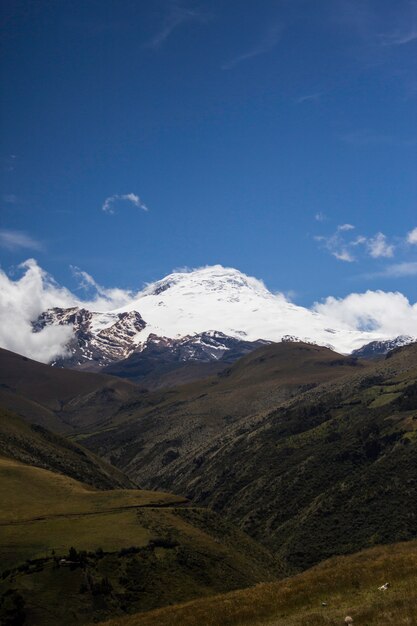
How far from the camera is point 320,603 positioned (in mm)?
37188

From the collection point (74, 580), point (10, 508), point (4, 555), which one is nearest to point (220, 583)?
point (74, 580)

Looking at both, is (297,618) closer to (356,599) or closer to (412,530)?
(356,599)

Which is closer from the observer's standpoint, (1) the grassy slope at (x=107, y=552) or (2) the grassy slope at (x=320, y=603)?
(2) the grassy slope at (x=320, y=603)

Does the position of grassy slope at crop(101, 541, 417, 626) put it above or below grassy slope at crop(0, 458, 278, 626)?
above

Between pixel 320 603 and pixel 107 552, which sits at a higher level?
pixel 320 603

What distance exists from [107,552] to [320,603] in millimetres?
68142

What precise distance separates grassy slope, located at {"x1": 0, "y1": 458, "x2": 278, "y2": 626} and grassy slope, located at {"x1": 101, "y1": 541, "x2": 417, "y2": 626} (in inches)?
1719

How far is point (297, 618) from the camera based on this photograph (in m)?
34.4

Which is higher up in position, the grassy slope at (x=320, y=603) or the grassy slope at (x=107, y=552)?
the grassy slope at (x=320, y=603)

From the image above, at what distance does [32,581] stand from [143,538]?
24.9 meters

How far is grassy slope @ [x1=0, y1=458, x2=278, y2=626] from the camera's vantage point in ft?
280

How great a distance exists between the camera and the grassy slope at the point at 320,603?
32562mm

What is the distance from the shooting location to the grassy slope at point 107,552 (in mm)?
85250

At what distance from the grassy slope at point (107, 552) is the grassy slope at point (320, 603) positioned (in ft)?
143
